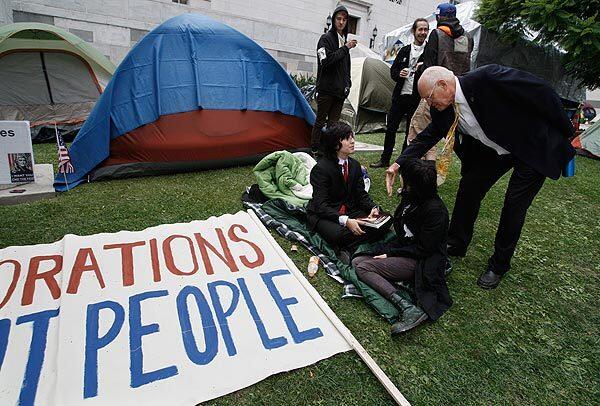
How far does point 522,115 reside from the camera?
2.22 meters

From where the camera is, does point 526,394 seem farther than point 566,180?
No

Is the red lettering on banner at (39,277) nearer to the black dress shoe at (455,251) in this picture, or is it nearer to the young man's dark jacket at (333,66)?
the black dress shoe at (455,251)

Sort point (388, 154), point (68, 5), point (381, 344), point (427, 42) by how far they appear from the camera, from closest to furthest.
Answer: point (381, 344), point (427, 42), point (388, 154), point (68, 5)

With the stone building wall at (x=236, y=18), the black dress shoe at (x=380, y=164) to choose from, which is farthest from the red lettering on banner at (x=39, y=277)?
the stone building wall at (x=236, y=18)

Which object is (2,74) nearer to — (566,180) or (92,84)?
(92,84)

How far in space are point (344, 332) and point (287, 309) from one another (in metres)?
0.37

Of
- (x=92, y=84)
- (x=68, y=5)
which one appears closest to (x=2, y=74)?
(x=92, y=84)

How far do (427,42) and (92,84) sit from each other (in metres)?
5.76

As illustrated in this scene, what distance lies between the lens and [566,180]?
5480 millimetres

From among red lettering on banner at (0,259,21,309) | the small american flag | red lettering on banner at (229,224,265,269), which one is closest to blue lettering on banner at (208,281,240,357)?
red lettering on banner at (229,224,265,269)

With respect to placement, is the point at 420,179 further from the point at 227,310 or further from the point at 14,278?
the point at 14,278

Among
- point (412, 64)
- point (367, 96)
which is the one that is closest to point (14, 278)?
point (412, 64)

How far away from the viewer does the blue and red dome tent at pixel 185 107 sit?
3.93 metres

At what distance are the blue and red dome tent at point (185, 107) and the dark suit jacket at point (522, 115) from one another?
9.51 feet
